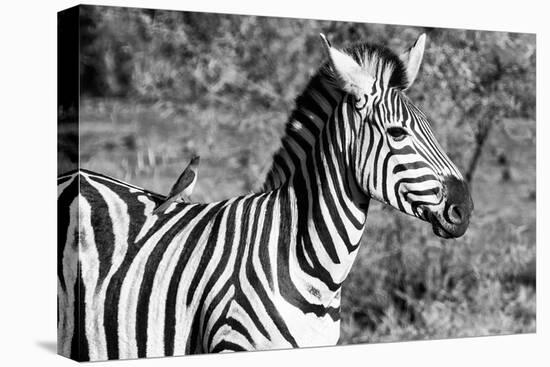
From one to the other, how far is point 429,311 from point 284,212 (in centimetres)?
213

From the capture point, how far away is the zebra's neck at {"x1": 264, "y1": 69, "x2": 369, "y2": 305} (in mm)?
7402

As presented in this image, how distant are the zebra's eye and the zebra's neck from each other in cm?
30

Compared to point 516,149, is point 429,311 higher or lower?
lower

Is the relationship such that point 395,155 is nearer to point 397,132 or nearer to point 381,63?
point 397,132

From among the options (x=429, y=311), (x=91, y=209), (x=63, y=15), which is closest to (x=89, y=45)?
(x=63, y=15)

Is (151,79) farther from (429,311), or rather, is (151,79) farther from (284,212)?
(429,311)

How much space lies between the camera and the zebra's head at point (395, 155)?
23.7ft

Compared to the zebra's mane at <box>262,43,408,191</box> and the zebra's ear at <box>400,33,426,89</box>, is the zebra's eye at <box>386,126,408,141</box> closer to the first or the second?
the zebra's mane at <box>262,43,408,191</box>

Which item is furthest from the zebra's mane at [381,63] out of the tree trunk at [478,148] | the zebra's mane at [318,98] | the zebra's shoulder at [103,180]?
the tree trunk at [478,148]

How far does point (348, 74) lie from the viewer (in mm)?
7418

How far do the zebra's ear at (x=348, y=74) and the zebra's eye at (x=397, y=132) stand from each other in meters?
0.33

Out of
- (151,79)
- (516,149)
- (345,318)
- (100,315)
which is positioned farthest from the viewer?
(516,149)

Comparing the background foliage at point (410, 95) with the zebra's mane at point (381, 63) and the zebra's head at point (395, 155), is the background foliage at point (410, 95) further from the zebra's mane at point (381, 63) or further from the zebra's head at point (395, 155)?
the zebra's head at point (395, 155)

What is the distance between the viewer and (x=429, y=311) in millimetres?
8953
